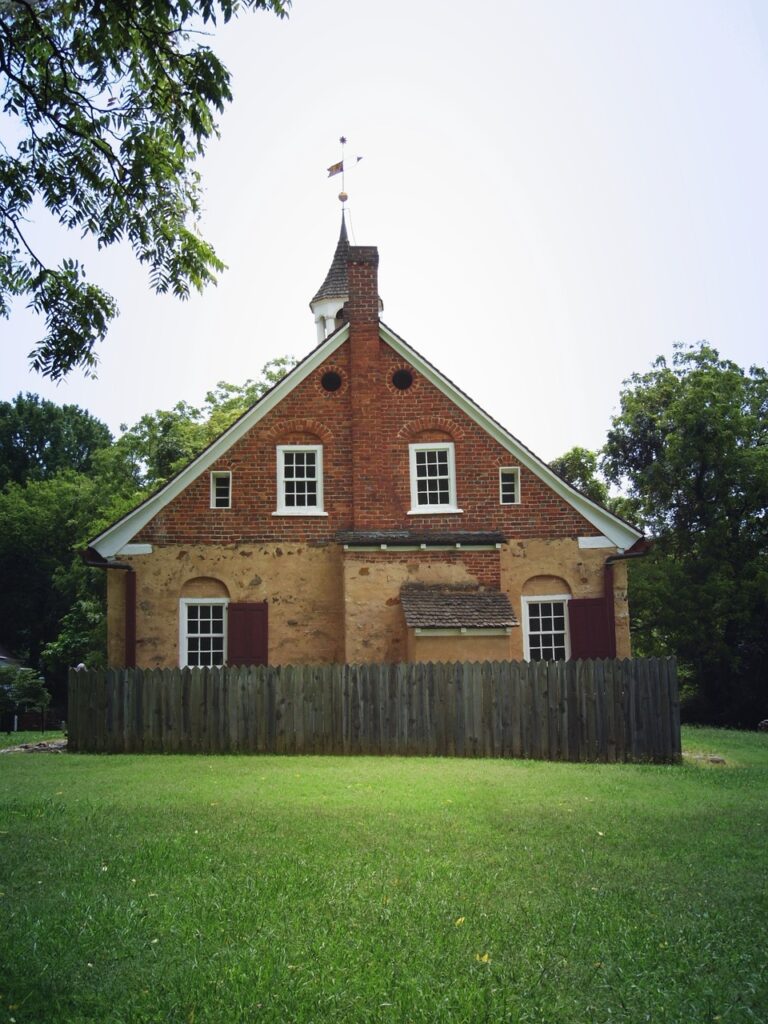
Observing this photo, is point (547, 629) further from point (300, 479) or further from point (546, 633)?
point (300, 479)

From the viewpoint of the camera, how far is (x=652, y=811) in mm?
11555

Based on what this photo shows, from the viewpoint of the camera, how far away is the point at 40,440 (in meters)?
63.8

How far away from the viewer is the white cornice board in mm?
22734

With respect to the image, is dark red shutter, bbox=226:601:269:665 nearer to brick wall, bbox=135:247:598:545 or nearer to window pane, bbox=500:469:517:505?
brick wall, bbox=135:247:598:545

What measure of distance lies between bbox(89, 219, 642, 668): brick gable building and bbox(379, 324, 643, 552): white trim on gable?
0.04m

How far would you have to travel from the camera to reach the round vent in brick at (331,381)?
24.1 metres

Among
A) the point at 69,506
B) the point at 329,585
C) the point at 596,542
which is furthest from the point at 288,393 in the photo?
the point at 69,506

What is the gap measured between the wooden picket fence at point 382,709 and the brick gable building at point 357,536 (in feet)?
11.9

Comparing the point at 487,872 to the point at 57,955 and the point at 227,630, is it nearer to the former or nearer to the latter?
the point at 57,955

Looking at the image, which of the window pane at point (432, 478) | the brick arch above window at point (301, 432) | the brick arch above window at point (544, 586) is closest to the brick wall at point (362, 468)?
the brick arch above window at point (301, 432)

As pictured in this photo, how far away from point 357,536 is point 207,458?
402cm

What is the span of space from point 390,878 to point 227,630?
1511 cm

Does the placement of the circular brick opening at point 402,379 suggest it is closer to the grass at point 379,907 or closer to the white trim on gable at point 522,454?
the white trim on gable at point 522,454

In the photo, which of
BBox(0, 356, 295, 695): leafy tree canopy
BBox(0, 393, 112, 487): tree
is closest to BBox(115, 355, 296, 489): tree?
BBox(0, 356, 295, 695): leafy tree canopy
